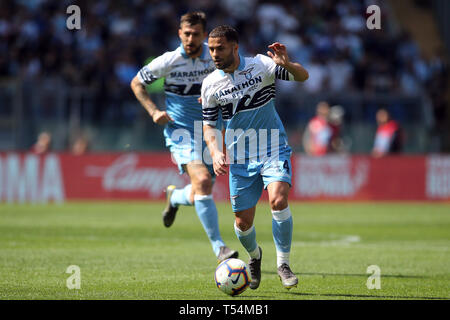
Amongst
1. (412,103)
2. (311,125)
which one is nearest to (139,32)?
(311,125)

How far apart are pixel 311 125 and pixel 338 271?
1209 cm

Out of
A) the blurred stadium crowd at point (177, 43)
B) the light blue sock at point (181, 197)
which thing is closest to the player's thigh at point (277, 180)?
the light blue sock at point (181, 197)

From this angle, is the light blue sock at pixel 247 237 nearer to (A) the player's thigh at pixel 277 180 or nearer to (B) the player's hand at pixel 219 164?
(A) the player's thigh at pixel 277 180

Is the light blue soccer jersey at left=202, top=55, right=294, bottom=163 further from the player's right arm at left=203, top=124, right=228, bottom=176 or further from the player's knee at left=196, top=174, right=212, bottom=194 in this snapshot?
the player's knee at left=196, top=174, right=212, bottom=194

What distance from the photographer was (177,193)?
11172 millimetres

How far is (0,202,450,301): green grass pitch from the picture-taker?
7.68 metres

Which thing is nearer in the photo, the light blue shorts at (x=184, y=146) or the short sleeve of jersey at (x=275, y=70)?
the short sleeve of jersey at (x=275, y=70)

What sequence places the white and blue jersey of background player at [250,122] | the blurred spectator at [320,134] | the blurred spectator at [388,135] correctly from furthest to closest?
the blurred spectator at [388,135] → the blurred spectator at [320,134] → the white and blue jersey of background player at [250,122]

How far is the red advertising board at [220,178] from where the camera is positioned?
2009cm

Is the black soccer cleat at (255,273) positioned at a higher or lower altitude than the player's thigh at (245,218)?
lower

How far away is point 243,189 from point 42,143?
13.5 m

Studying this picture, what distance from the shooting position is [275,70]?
8.04 meters

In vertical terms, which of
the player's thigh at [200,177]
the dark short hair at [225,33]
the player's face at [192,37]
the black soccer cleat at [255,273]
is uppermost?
the player's face at [192,37]

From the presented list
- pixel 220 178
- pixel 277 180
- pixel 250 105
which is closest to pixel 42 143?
pixel 220 178
